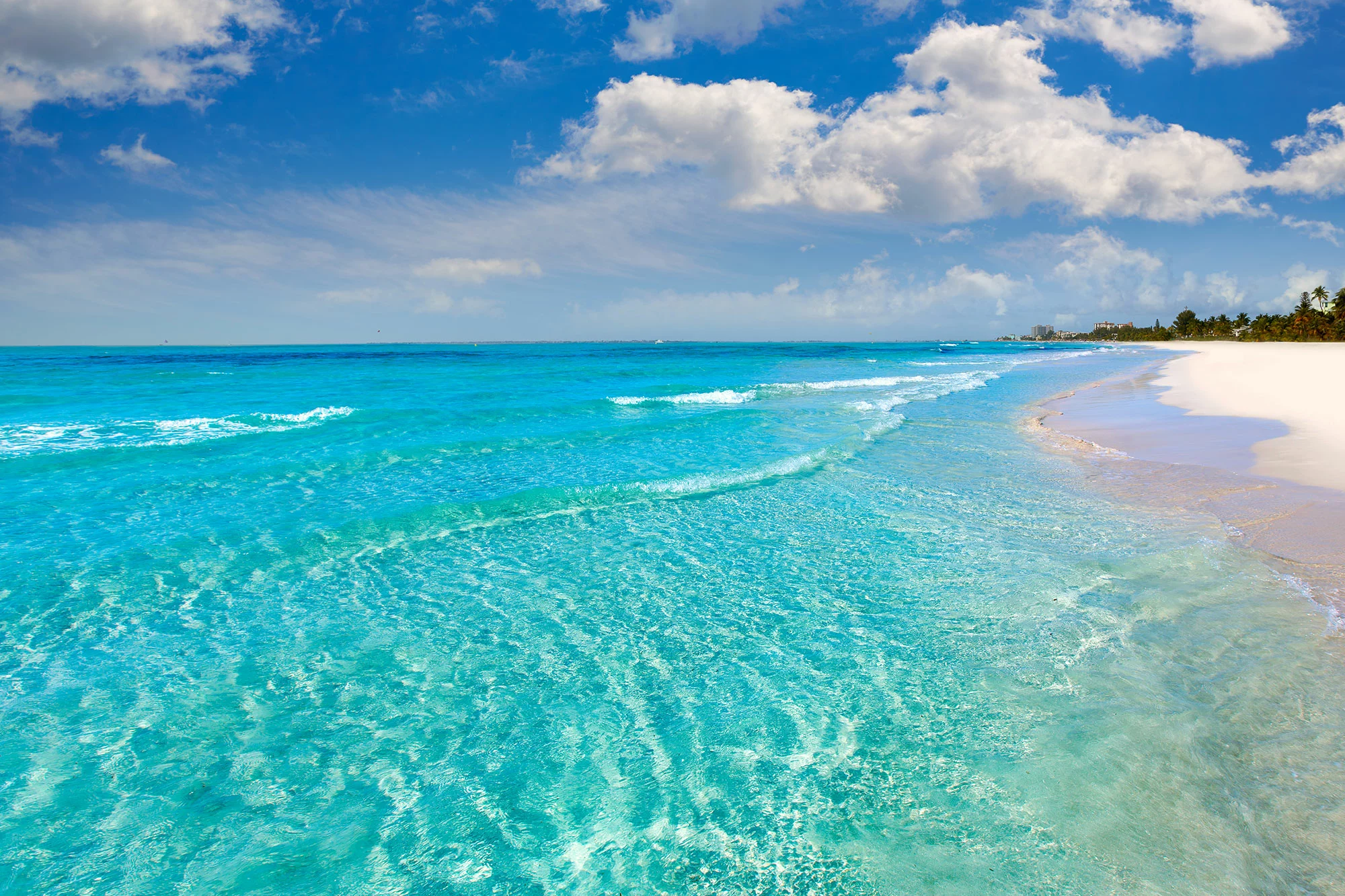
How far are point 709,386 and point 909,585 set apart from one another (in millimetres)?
32866

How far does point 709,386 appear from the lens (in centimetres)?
3975

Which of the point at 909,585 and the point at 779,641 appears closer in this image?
the point at 779,641

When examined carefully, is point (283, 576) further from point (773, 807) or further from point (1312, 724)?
point (1312, 724)

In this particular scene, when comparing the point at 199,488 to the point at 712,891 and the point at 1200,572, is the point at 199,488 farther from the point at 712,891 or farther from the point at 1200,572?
the point at 1200,572

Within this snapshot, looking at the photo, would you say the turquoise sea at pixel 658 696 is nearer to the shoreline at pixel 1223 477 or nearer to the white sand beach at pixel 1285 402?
the shoreline at pixel 1223 477

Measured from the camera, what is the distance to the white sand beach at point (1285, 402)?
489 inches

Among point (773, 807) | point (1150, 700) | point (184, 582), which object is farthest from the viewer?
point (184, 582)

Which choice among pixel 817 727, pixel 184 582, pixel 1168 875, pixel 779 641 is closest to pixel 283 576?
pixel 184 582

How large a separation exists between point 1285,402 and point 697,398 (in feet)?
75.5

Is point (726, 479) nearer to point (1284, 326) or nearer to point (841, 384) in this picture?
point (841, 384)

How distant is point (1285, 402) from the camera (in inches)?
890

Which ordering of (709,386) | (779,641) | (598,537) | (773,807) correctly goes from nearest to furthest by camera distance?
(773,807) < (779,641) < (598,537) < (709,386)

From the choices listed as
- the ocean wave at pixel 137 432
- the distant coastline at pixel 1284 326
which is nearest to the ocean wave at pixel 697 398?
the ocean wave at pixel 137 432

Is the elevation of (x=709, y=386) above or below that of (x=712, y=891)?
above
